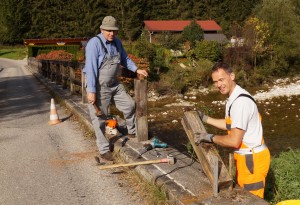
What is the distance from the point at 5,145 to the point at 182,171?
12.7ft

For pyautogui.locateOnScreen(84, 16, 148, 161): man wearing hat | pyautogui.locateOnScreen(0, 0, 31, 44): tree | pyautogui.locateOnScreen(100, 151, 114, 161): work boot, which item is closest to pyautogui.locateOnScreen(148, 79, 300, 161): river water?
pyautogui.locateOnScreen(84, 16, 148, 161): man wearing hat

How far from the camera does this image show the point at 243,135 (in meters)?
3.35

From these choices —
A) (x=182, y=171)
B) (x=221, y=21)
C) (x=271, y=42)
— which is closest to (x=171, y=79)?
(x=271, y=42)

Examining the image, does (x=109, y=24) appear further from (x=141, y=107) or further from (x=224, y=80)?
(x=224, y=80)

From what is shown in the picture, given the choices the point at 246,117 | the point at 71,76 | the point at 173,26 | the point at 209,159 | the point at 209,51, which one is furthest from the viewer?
the point at 173,26

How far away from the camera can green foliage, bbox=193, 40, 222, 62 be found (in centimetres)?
3309

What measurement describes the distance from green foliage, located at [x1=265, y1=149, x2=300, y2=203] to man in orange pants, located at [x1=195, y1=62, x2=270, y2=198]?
163 centimetres

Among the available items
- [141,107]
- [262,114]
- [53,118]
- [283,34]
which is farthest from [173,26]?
[141,107]

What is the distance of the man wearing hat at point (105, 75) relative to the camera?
5.14 meters

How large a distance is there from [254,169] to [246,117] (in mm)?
536

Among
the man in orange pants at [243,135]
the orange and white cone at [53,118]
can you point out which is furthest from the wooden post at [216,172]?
the orange and white cone at [53,118]

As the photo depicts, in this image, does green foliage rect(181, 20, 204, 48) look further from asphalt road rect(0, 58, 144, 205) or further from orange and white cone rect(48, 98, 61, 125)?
asphalt road rect(0, 58, 144, 205)

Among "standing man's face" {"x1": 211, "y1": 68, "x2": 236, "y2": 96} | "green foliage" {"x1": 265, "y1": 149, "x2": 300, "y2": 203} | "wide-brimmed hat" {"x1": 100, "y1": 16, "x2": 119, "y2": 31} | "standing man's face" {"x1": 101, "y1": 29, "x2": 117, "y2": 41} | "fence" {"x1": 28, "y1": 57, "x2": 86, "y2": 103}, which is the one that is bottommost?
"green foliage" {"x1": 265, "y1": 149, "x2": 300, "y2": 203}

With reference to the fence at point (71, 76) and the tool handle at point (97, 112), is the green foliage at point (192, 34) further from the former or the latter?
the tool handle at point (97, 112)
